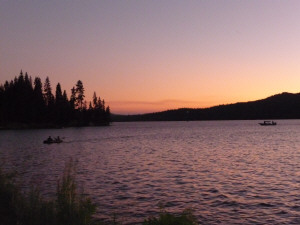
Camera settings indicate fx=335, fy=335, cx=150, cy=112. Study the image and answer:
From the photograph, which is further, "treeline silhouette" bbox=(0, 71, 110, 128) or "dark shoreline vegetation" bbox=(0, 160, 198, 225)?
"treeline silhouette" bbox=(0, 71, 110, 128)

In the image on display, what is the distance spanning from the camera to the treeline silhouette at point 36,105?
134750 mm

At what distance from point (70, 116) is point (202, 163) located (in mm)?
129860

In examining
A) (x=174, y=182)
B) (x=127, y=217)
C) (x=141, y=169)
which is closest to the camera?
(x=127, y=217)

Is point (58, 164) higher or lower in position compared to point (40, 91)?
lower

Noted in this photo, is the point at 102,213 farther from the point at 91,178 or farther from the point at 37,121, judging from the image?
the point at 37,121

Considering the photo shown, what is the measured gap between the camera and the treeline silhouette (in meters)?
135

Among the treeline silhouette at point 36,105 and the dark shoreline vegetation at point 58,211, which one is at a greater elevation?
the treeline silhouette at point 36,105

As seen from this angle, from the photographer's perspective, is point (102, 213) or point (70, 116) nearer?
point (102, 213)

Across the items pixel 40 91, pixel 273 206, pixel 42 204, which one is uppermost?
pixel 40 91

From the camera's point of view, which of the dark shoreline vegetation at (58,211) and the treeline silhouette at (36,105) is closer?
the dark shoreline vegetation at (58,211)

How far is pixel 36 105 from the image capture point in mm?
139500

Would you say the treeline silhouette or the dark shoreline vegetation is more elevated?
the treeline silhouette

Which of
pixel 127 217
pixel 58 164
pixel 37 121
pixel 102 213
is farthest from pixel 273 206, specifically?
pixel 37 121

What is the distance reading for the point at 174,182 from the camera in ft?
92.8
